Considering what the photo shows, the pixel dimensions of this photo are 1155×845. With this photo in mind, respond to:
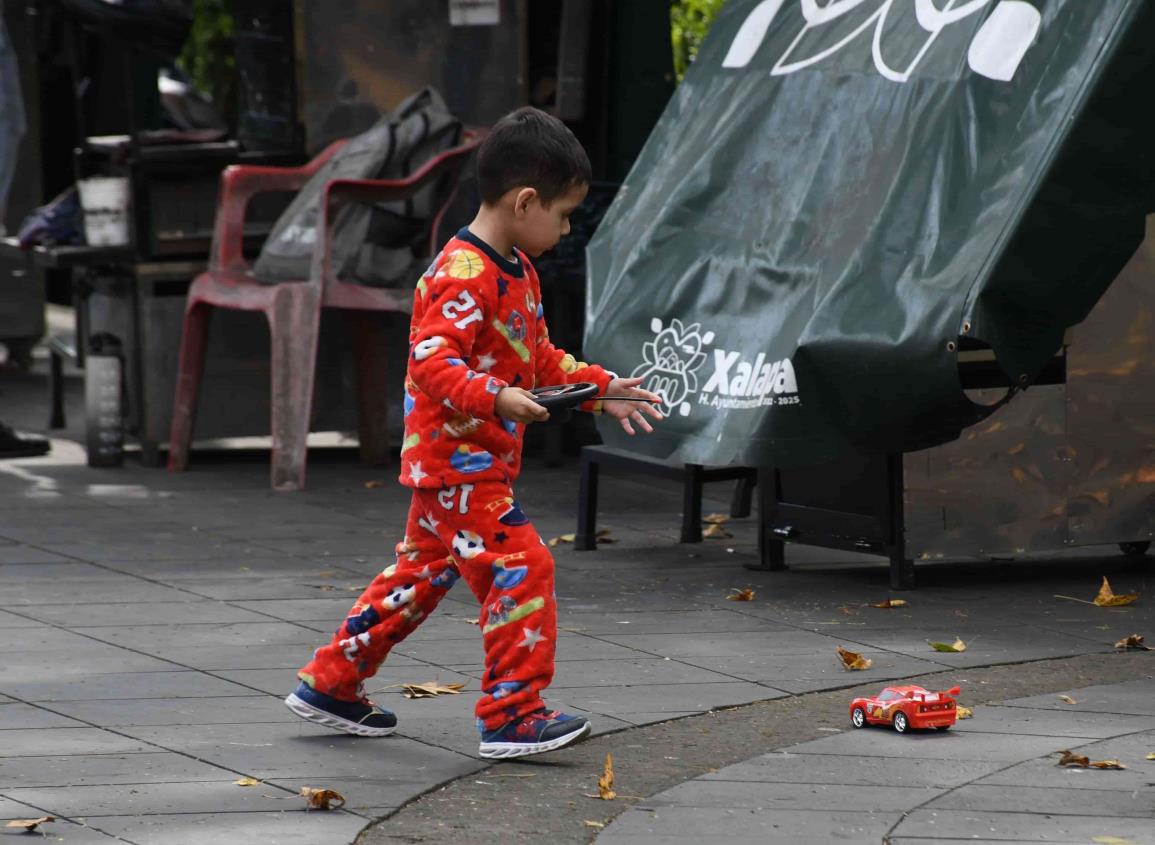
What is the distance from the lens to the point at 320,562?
7.66 m

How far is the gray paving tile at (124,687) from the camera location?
542 centimetres

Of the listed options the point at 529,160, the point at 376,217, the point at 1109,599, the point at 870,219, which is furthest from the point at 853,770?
the point at 376,217

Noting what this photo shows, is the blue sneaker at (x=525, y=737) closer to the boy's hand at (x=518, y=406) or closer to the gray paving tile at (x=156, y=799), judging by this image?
the gray paving tile at (x=156, y=799)

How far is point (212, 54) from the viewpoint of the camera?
2134 centimetres

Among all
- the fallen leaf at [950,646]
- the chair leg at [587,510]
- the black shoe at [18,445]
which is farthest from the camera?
the black shoe at [18,445]

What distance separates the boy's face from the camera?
4.82 metres

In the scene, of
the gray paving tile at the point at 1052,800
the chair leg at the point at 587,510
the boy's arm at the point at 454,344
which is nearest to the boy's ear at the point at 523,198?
the boy's arm at the point at 454,344

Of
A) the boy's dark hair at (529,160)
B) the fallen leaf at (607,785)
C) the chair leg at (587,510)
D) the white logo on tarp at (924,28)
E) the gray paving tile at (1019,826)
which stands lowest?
the chair leg at (587,510)

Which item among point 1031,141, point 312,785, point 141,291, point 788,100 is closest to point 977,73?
point 1031,141

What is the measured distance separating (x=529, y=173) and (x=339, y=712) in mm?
1338

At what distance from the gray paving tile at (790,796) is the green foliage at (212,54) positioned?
15.7 m

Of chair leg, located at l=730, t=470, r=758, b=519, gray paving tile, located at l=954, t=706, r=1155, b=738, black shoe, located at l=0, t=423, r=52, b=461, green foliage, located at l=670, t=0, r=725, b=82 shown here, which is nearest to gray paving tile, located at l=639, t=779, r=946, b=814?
gray paving tile, located at l=954, t=706, r=1155, b=738

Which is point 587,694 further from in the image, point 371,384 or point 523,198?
point 371,384

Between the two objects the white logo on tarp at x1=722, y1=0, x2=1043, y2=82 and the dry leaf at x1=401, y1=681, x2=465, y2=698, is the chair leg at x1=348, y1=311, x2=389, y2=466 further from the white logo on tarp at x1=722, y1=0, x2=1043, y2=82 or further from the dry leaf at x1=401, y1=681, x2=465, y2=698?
the dry leaf at x1=401, y1=681, x2=465, y2=698
